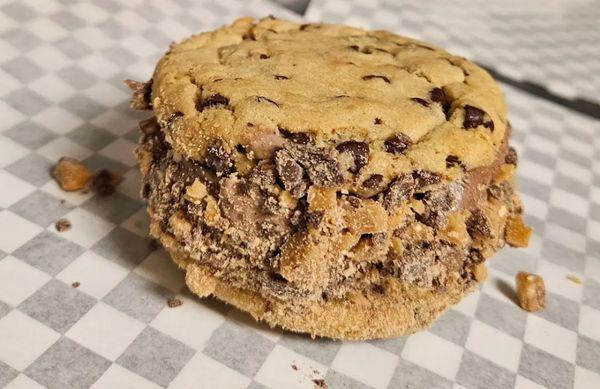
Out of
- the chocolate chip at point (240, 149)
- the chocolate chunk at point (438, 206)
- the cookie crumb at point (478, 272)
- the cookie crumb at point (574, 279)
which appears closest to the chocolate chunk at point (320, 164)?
the chocolate chip at point (240, 149)

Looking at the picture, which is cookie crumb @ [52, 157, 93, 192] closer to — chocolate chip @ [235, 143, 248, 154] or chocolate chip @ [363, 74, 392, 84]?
chocolate chip @ [235, 143, 248, 154]

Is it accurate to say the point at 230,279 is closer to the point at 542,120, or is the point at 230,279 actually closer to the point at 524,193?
the point at 524,193

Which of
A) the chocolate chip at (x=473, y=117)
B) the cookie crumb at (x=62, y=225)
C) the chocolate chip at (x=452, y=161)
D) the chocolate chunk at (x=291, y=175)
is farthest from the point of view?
the cookie crumb at (x=62, y=225)

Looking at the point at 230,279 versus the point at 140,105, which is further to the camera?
the point at 140,105

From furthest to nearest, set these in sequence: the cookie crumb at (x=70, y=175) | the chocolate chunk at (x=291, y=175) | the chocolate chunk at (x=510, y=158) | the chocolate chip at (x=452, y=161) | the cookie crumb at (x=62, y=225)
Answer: the cookie crumb at (x=70, y=175)
the cookie crumb at (x=62, y=225)
the chocolate chunk at (x=510, y=158)
the chocolate chip at (x=452, y=161)
the chocolate chunk at (x=291, y=175)

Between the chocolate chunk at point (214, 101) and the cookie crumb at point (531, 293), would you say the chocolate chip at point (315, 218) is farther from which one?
the cookie crumb at point (531, 293)

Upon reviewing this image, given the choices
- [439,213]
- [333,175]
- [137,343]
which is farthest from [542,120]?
[137,343]

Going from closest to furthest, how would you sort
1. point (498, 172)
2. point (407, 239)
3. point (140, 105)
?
point (407, 239)
point (498, 172)
point (140, 105)

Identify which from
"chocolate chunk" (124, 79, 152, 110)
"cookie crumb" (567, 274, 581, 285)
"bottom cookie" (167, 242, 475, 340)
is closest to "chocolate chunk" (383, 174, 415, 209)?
"bottom cookie" (167, 242, 475, 340)
